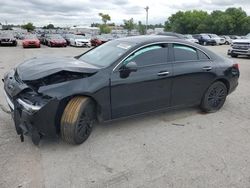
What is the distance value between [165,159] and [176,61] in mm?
1967

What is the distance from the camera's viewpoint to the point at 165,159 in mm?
3619

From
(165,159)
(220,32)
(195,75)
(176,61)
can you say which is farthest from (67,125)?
(220,32)

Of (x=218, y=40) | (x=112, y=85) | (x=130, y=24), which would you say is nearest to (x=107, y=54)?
(x=112, y=85)

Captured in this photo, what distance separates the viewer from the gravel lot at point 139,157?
10.2ft

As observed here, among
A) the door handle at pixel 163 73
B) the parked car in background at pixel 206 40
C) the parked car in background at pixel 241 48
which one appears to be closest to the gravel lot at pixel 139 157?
the door handle at pixel 163 73

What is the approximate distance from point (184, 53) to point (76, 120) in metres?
2.47

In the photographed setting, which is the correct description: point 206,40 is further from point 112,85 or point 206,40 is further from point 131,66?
point 112,85

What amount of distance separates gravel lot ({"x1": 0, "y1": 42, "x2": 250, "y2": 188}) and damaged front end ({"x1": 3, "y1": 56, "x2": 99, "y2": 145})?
1.14 ft

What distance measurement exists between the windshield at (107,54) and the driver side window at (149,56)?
173 millimetres

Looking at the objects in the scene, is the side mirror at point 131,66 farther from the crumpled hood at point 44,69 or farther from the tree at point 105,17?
the tree at point 105,17

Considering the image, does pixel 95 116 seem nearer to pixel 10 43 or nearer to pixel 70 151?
pixel 70 151

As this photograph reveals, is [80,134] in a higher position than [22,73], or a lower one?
lower

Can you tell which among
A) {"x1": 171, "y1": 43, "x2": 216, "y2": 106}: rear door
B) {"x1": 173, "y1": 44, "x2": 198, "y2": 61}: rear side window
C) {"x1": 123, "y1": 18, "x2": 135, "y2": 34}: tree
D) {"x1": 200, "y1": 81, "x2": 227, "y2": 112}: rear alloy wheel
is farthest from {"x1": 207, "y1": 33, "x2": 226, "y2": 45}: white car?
{"x1": 123, "y1": 18, "x2": 135, "y2": 34}: tree

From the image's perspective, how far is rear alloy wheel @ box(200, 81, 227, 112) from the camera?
5.43 meters
